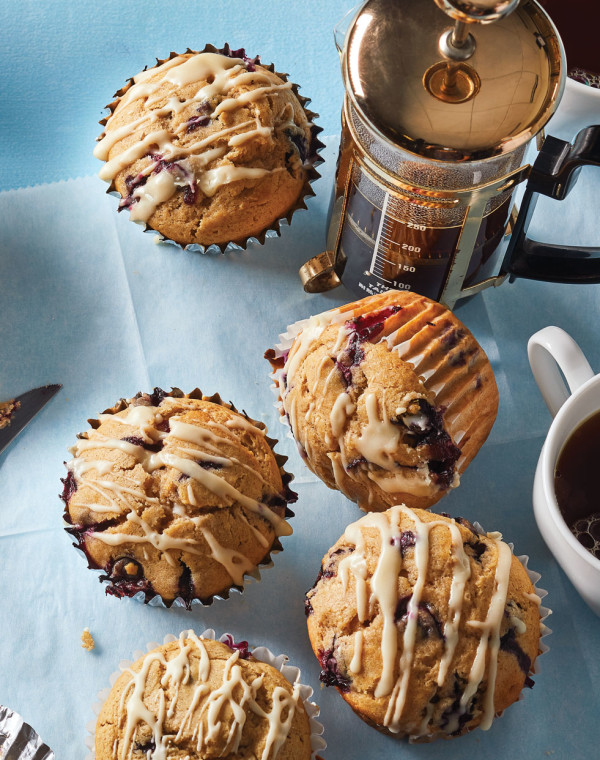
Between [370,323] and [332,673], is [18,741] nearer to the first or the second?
[332,673]

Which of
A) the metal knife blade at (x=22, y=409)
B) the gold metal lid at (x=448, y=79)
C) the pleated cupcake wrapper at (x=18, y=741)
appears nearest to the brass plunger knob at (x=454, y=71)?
the gold metal lid at (x=448, y=79)

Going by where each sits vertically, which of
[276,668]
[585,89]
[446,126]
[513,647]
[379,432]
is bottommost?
[276,668]

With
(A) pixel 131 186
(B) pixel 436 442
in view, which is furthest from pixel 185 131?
(B) pixel 436 442

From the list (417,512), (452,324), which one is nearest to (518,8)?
(452,324)

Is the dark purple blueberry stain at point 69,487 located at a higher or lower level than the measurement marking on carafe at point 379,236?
lower

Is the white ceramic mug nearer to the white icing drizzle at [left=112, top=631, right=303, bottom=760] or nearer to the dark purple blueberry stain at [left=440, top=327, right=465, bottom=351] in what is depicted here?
the dark purple blueberry stain at [left=440, top=327, right=465, bottom=351]

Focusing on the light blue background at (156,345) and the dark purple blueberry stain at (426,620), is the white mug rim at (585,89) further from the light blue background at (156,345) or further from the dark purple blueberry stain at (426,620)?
the dark purple blueberry stain at (426,620)
